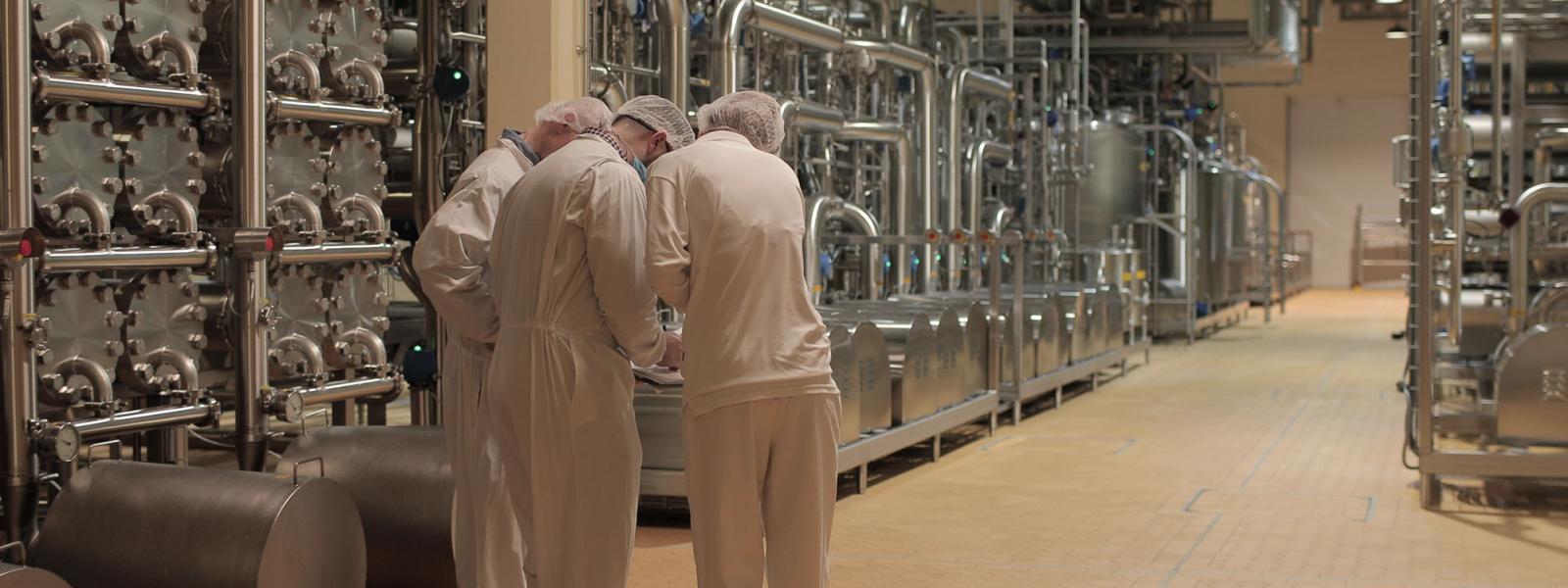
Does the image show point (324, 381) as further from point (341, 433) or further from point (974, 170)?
point (974, 170)

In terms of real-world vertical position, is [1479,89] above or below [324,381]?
above

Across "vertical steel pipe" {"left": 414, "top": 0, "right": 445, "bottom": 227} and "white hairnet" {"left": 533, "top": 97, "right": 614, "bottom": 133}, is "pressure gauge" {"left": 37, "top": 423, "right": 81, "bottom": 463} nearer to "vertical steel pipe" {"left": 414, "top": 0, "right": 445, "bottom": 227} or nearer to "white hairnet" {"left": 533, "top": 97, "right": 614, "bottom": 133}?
"white hairnet" {"left": 533, "top": 97, "right": 614, "bottom": 133}

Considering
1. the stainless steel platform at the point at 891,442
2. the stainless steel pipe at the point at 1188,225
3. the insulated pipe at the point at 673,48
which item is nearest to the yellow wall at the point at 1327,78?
the stainless steel pipe at the point at 1188,225

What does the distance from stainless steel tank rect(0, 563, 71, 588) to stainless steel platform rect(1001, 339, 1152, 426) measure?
261 inches

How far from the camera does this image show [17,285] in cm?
425

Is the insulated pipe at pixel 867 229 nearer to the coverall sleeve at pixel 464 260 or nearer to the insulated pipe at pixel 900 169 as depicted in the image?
the insulated pipe at pixel 900 169

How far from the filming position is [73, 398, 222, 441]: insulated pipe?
4.55 m

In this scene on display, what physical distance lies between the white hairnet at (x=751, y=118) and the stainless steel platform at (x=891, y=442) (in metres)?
2.39

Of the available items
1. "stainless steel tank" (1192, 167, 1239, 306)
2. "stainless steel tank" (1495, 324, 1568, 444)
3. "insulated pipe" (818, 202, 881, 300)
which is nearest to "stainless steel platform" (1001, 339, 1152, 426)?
"insulated pipe" (818, 202, 881, 300)

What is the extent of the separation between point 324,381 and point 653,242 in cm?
224

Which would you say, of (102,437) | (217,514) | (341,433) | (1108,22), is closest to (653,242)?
(217,514)

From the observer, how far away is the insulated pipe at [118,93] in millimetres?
4363

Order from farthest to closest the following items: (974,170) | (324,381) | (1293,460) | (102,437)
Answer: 1. (974,170)
2. (1293,460)
3. (324,381)
4. (102,437)

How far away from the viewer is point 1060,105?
14086 mm
